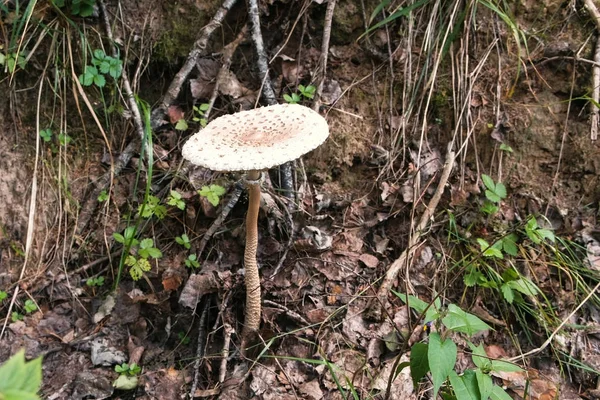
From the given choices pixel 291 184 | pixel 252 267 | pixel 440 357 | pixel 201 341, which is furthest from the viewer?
pixel 291 184

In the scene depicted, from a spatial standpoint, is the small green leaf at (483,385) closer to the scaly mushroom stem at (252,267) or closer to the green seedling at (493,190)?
the scaly mushroom stem at (252,267)

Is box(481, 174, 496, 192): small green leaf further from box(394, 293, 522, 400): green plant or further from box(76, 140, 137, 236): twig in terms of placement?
box(76, 140, 137, 236): twig

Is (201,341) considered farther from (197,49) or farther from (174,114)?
(197,49)

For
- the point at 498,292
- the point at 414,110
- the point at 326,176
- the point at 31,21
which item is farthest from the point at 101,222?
the point at 498,292

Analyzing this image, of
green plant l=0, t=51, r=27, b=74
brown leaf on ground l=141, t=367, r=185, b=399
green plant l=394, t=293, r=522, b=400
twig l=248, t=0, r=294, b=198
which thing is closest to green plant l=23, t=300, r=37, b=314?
brown leaf on ground l=141, t=367, r=185, b=399

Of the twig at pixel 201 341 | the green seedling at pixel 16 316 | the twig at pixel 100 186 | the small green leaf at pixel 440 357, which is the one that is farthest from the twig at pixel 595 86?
the green seedling at pixel 16 316

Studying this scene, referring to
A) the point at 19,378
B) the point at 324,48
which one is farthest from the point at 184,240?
the point at 19,378
